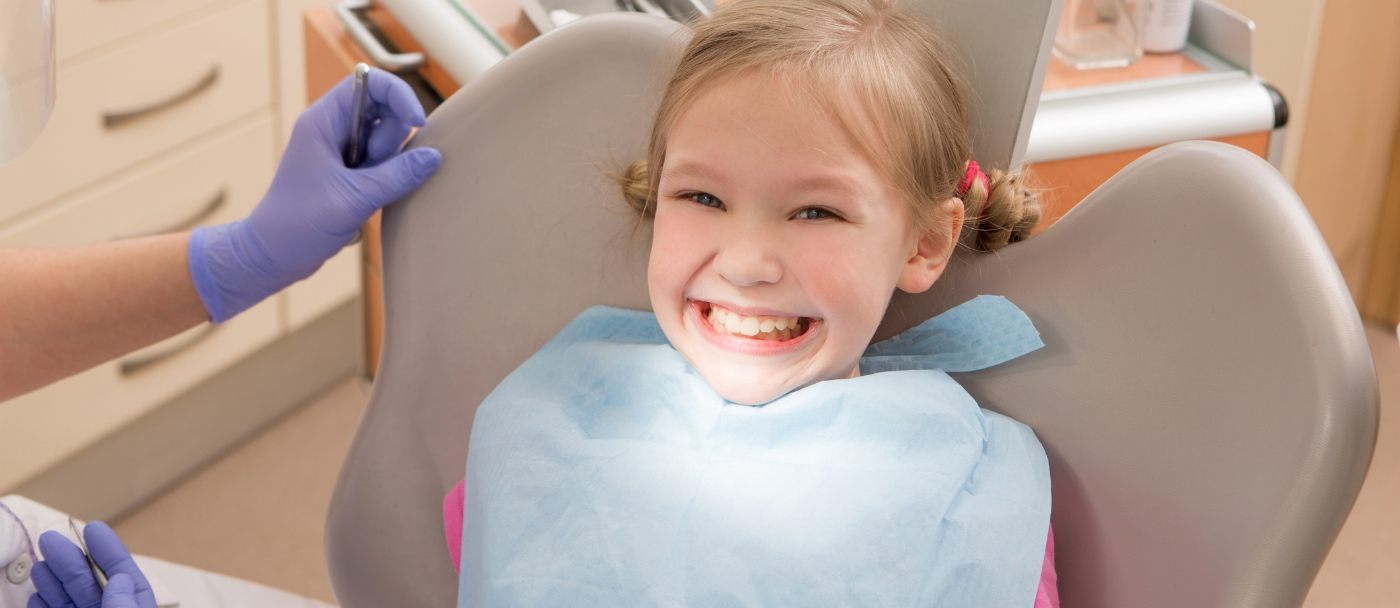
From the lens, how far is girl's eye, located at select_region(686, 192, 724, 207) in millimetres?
1045

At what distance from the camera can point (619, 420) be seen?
1.08m

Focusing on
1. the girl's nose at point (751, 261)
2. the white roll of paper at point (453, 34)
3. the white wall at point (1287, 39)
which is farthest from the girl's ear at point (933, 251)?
the white wall at point (1287, 39)

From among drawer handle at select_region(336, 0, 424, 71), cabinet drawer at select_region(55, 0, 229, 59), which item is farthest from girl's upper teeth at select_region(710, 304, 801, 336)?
cabinet drawer at select_region(55, 0, 229, 59)

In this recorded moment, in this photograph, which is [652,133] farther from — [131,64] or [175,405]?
[175,405]

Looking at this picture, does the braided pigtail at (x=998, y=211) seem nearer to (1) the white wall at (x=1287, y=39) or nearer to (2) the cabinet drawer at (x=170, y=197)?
(1) the white wall at (x=1287, y=39)

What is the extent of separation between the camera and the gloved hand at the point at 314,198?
1206mm

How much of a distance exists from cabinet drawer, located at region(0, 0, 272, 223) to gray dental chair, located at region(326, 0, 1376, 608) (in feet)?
3.19

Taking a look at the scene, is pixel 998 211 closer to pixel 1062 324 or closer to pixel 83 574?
pixel 1062 324

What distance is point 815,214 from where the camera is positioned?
1.02 meters

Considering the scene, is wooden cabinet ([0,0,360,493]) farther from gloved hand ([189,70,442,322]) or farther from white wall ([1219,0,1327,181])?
white wall ([1219,0,1327,181])

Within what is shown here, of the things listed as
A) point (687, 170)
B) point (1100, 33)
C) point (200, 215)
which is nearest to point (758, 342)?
point (687, 170)

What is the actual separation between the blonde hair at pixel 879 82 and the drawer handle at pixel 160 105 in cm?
123

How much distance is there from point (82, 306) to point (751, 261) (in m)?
0.65

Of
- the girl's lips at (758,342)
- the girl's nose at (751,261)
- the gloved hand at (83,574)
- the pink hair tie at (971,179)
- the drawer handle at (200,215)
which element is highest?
the pink hair tie at (971,179)
